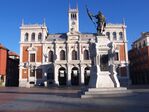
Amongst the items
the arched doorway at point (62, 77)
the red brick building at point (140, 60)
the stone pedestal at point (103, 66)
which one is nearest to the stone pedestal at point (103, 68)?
the stone pedestal at point (103, 66)

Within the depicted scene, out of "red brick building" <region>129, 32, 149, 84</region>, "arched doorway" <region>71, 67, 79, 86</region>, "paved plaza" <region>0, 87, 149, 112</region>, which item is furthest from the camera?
"red brick building" <region>129, 32, 149, 84</region>

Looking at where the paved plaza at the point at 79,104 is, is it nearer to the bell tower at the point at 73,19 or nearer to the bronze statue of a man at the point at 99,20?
the bronze statue of a man at the point at 99,20

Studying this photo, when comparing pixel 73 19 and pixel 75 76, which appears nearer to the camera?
pixel 75 76

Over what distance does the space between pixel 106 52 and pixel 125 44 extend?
1833 inches

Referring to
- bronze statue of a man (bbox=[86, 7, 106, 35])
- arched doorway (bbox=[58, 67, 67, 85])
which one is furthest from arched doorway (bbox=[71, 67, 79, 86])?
bronze statue of a man (bbox=[86, 7, 106, 35])

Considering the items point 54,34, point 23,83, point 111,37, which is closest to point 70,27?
point 54,34

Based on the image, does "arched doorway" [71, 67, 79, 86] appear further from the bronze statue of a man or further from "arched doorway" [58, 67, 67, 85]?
the bronze statue of a man

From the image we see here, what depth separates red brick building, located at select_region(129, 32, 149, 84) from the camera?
6644 centimetres

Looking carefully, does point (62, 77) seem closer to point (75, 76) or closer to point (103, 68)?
point (75, 76)

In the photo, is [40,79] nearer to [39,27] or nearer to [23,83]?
[23,83]

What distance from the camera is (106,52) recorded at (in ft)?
69.4

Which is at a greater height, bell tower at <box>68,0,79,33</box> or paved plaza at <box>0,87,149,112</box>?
bell tower at <box>68,0,79,33</box>

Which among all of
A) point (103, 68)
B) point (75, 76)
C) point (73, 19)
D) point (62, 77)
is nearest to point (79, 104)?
point (103, 68)

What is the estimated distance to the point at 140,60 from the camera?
230 feet
